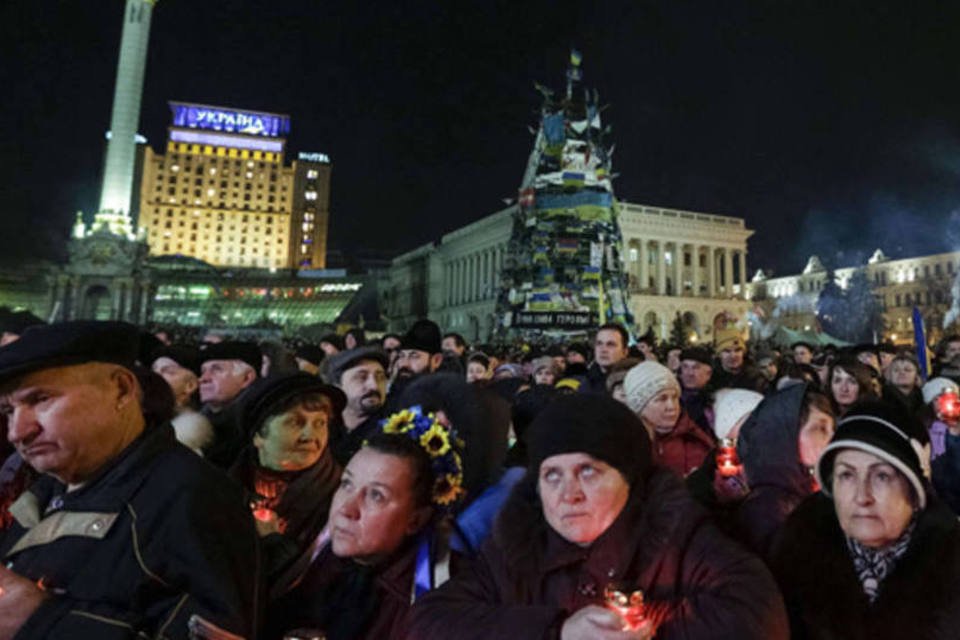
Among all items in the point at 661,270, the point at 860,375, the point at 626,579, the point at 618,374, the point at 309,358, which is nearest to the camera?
the point at 626,579

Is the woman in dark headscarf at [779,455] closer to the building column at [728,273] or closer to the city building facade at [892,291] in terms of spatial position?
the city building facade at [892,291]

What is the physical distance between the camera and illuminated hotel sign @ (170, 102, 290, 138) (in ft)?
387

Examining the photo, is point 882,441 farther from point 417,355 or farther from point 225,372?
point 417,355

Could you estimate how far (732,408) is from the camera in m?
4.03

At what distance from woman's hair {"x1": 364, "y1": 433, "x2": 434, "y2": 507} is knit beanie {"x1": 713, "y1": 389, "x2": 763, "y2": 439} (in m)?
2.28

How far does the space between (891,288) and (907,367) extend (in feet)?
282

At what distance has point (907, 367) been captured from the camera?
7078mm

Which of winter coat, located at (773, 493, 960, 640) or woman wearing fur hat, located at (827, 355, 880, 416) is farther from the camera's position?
woman wearing fur hat, located at (827, 355, 880, 416)

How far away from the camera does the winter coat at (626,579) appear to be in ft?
6.09

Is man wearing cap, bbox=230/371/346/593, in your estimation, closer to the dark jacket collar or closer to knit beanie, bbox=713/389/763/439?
the dark jacket collar

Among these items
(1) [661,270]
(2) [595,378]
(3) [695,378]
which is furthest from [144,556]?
(1) [661,270]

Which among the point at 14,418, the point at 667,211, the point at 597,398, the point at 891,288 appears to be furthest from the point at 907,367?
the point at 891,288

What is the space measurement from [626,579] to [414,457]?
976mm

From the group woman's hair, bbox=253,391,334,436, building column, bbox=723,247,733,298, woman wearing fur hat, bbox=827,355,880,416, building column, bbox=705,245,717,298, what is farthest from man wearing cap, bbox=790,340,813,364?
building column, bbox=723,247,733,298
